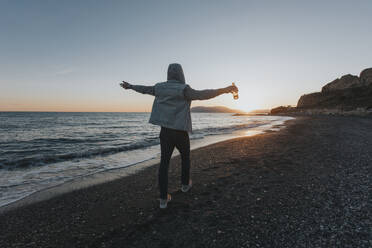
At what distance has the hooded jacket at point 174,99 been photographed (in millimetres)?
3730

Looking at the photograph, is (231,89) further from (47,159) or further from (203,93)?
(47,159)

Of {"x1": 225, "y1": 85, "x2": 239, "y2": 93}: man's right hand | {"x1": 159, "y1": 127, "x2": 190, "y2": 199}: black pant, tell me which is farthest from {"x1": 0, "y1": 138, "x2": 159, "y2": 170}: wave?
{"x1": 225, "y1": 85, "x2": 239, "y2": 93}: man's right hand

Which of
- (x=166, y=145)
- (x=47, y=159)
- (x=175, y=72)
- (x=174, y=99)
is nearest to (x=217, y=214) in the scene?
(x=166, y=145)

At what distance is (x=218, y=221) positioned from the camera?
11.2 feet

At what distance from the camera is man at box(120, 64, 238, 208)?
3735 mm

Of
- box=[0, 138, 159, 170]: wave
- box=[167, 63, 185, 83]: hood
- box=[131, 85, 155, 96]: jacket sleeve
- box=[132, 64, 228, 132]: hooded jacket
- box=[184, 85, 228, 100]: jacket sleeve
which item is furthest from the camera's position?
box=[0, 138, 159, 170]: wave

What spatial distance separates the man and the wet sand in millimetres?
875

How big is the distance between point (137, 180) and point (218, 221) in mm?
3710

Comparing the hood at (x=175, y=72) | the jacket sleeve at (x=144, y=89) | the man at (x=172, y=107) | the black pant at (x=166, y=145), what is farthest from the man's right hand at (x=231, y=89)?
the jacket sleeve at (x=144, y=89)

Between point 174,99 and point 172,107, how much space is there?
0.55 feet

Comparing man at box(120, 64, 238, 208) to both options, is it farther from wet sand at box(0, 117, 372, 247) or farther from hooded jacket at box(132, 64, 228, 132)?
wet sand at box(0, 117, 372, 247)

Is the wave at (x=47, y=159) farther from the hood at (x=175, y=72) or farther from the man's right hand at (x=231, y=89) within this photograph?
the man's right hand at (x=231, y=89)

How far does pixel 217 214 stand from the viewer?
3.67 metres

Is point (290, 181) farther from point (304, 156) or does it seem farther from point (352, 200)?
point (304, 156)
